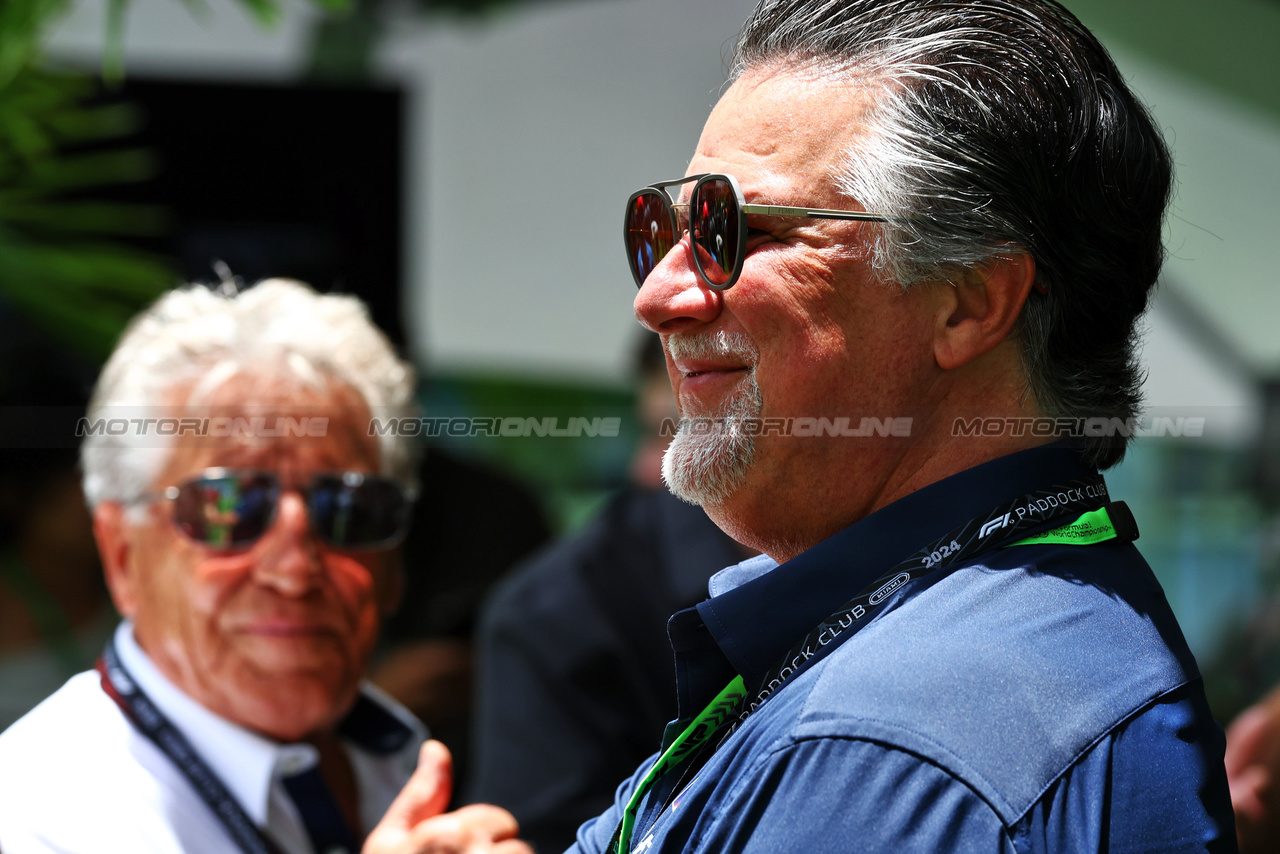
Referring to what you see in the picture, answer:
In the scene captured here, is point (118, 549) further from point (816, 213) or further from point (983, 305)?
point (983, 305)

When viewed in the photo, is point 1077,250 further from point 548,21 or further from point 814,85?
point 548,21

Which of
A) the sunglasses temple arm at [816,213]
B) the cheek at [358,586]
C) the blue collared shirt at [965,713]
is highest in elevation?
the sunglasses temple arm at [816,213]

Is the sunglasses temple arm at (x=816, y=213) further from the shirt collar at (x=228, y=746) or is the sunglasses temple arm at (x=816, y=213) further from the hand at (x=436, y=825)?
the shirt collar at (x=228, y=746)

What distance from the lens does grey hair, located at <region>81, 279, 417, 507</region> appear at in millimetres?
1938

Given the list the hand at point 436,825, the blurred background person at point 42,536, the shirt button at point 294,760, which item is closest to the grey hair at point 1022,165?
the hand at point 436,825

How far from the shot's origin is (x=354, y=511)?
1.97m

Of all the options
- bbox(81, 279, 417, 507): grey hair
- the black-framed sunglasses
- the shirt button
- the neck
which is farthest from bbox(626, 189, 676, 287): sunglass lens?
the shirt button

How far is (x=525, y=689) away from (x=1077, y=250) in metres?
2.14

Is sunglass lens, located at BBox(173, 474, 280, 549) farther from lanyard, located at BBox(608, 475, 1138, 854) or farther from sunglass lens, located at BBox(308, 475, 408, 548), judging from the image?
lanyard, located at BBox(608, 475, 1138, 854)

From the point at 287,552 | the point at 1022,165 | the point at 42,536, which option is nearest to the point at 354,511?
the point at 287,552

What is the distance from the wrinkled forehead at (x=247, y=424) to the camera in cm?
192

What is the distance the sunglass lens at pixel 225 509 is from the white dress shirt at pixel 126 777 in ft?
0.89

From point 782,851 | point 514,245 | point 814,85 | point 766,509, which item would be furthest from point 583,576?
point 782,851

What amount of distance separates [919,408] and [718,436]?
25cm
